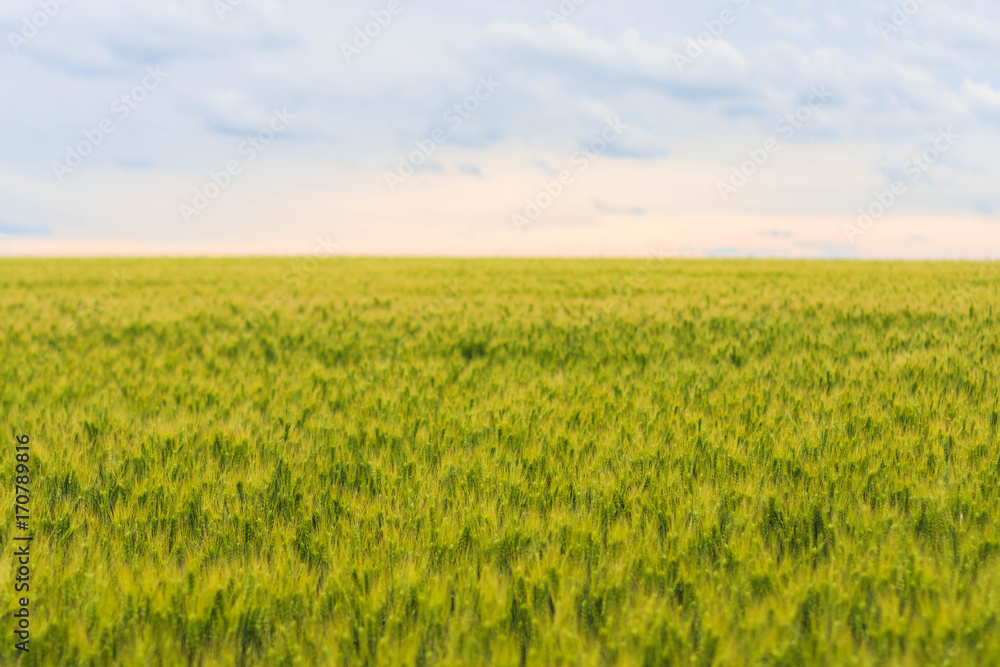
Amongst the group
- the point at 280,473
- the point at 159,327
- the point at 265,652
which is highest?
the point at 159,327

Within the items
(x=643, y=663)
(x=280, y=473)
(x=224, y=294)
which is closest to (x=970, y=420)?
(x=643, y=663)

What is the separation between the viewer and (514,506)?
8.79 ft

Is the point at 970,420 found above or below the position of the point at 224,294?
below

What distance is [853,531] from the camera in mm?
2453

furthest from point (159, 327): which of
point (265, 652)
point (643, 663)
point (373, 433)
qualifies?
point (643, 663)

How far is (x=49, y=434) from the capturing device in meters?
3.64

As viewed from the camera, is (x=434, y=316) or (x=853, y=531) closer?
(x=853, y=531)

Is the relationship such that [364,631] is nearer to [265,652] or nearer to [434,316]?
[265,652]

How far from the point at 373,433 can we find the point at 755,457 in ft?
6.71

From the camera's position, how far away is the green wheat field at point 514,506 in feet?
6.11

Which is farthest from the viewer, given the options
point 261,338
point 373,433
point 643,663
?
point 261,338

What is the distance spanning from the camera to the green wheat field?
6.11 feet

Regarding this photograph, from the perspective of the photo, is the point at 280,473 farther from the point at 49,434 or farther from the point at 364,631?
the point at 49,434

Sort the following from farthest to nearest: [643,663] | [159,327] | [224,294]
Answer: [224,294] → [159,327] → [643,663]
